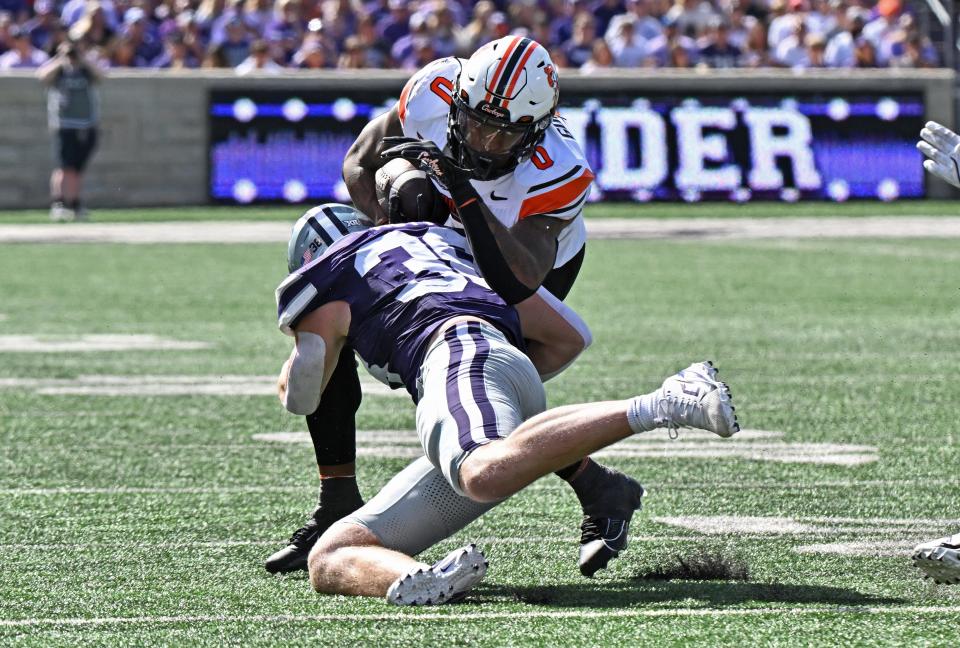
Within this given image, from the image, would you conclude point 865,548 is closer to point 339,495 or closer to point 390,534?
point 390,534

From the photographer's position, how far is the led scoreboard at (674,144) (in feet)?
67.6

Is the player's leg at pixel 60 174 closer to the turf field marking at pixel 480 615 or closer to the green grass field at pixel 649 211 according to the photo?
the green grass field at pixel 649 211

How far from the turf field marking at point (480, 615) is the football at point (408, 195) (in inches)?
61.7

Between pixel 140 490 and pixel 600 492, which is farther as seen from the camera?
pixel 140 490

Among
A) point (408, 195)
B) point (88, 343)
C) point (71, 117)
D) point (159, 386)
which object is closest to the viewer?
point (408, 195)

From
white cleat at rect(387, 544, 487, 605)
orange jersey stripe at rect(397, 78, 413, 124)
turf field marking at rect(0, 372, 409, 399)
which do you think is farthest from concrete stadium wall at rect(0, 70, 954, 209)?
white cleat at rect(387, 544, 487, 605)

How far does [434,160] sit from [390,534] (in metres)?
1.00

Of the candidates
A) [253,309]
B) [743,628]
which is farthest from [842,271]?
[743,628]

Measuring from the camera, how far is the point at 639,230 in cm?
1883

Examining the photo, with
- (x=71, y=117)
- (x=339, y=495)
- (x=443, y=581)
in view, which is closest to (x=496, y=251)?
(x=339, y=495)

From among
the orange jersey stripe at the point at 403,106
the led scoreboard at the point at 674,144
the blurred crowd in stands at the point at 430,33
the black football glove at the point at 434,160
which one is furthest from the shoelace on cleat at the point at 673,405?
the blurred crowd in stands at the point at 430,33

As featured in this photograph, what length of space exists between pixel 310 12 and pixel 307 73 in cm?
219

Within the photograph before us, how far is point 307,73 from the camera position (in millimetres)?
20703

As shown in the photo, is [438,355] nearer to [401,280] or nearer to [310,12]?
[401,280]
